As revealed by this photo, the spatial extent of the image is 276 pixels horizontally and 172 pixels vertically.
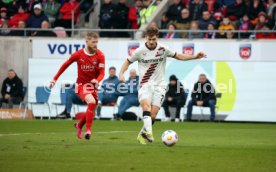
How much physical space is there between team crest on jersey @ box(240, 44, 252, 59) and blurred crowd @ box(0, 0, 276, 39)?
57cm

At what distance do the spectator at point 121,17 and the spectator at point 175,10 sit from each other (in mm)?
1755

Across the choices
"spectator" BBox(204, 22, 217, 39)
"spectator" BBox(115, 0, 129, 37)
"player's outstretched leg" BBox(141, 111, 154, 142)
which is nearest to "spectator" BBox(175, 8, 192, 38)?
"spectator" BBox(204, 22, 217, 39)

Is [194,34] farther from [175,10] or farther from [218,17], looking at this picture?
[175,10]

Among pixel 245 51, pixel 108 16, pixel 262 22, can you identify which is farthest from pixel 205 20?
pixel 108 16

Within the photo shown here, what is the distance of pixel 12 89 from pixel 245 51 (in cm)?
868

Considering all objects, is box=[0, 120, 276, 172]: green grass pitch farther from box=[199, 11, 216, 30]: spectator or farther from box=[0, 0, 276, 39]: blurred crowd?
box=[199, 11, 216, 30]: spectator

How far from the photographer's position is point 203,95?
2812 cm

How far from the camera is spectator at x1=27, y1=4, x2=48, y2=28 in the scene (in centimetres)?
3139

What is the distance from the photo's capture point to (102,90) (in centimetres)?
2889

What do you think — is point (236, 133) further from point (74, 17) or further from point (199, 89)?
point (74, 17)

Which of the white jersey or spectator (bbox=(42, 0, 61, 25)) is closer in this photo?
the white jersey

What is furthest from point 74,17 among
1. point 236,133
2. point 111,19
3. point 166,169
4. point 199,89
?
point 166,169

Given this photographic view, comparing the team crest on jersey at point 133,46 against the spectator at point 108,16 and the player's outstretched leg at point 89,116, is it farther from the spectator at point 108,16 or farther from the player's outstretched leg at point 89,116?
the player's outstretched leg at point 89,116

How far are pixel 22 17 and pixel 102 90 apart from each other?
5.73 metres
